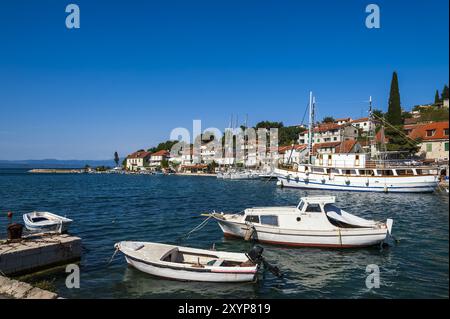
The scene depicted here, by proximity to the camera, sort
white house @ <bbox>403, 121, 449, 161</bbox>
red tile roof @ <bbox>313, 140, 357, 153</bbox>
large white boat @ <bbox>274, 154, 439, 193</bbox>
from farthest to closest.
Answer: red tile roof @ <bbox>313, 140, 357, 153</bbox> → white house @ <bbox>403, 121, 449, 161</bbox> → large white boat @ <bbox>274, 154, 439, 193</bbox>

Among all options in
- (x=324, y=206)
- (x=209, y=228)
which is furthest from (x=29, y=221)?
(x=324, y=206)

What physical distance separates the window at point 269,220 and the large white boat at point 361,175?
137ft

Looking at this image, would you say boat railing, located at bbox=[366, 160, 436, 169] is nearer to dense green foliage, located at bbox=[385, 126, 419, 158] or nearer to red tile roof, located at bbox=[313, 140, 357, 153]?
dense green foliage, located at bbox=[385, 126, 419, 158]

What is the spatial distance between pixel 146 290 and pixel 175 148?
163719 mm

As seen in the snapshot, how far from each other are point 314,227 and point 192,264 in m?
9.57

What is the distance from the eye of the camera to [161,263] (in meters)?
15.4

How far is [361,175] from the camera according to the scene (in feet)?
193

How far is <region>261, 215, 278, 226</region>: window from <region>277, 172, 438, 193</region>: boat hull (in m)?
41.8

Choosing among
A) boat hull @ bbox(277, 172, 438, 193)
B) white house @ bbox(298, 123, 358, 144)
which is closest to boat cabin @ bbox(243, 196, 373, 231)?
boat hull @ bbox(277, 172, 438, 193)

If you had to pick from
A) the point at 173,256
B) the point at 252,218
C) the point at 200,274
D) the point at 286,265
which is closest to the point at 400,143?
the point at 252,218

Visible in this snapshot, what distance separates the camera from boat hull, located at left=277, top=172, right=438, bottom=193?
54.5 m
